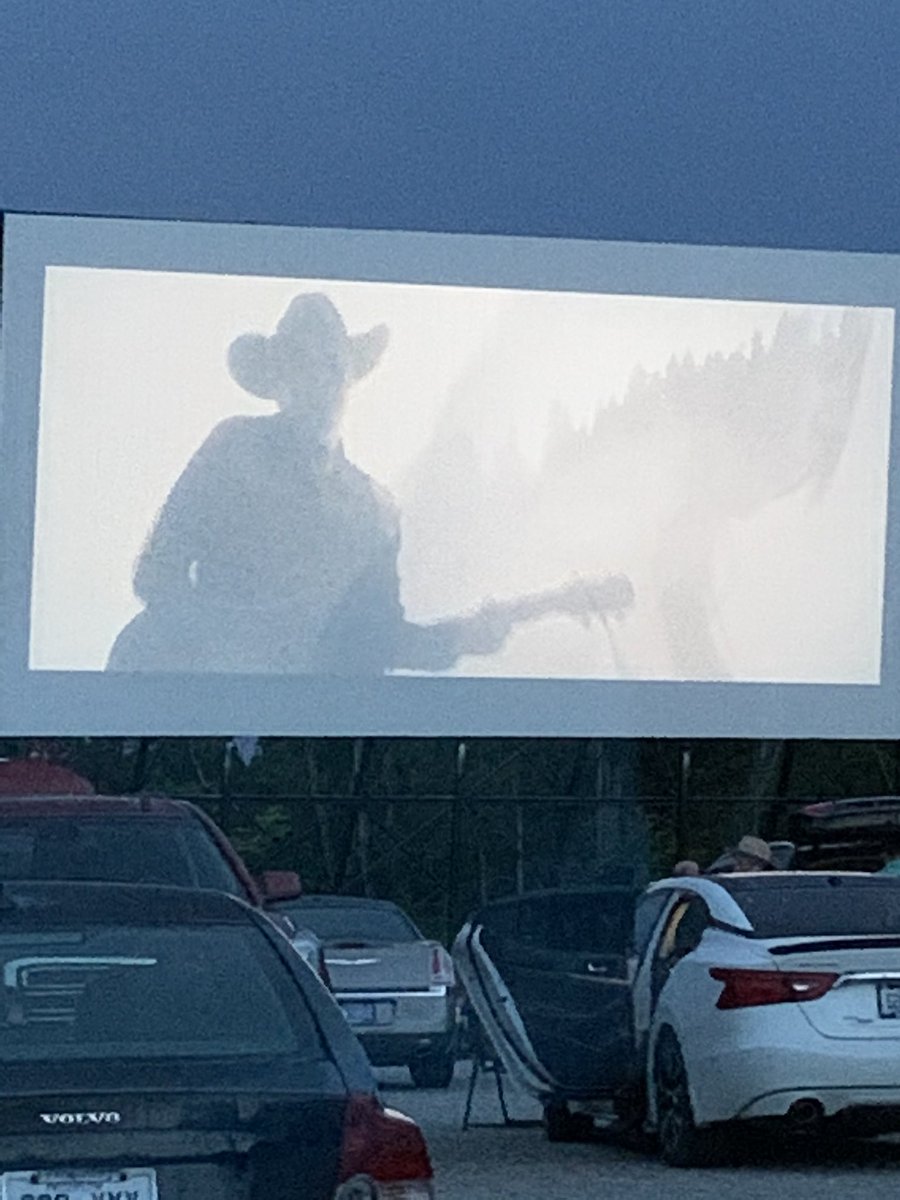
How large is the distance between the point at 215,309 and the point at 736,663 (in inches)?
123

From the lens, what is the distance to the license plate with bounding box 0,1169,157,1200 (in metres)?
4.68

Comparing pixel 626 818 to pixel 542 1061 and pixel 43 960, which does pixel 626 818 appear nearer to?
pixel 542 1061

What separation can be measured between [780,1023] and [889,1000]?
1.20 feet

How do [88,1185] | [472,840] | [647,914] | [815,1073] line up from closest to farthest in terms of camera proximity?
1. [88,1185]
2. [815,1073]
3. [647,914]
4. [472,840]

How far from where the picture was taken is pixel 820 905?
10.5m

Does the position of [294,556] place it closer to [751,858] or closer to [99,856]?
[751,858]

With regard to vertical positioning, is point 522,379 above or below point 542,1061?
above

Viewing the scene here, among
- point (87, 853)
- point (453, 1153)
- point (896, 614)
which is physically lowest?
point (453, 1153)

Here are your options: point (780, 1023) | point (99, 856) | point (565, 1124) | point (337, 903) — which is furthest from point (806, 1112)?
point (337, 903)

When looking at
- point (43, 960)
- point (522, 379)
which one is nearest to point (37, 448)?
point (522, 379)

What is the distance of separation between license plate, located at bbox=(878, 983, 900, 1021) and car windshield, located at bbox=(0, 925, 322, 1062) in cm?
489

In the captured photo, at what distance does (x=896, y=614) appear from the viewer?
50.0 feet

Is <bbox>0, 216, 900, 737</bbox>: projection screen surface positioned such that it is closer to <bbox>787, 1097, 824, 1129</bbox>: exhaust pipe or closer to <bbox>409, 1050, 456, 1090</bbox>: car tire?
<bbox>409, 1050, 456, 1090</bbox>: car tire

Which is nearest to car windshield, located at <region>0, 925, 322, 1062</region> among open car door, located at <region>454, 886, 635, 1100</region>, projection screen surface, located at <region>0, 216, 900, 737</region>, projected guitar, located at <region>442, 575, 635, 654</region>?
open car door, located at <region>454, 886, 635, 1100</region>
